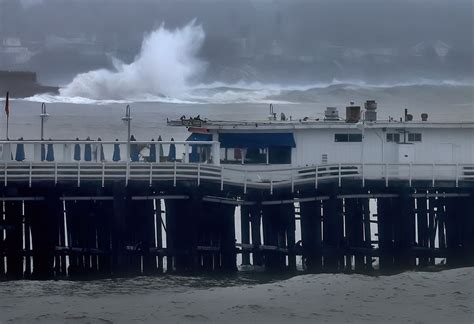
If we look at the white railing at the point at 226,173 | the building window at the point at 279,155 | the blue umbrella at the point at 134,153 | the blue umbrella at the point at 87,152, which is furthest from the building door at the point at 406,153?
the blue umbrella at the point at 87,152

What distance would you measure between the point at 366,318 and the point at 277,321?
2762mm

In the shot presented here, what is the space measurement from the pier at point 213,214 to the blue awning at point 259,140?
3.67 ft

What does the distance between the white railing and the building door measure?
1.50m

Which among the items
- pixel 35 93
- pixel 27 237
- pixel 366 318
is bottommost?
pixel 366 318

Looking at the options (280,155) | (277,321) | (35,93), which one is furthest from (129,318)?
(35,93)

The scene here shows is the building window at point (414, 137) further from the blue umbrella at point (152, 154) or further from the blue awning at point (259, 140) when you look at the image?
the blue umbrella at point (152, 154)

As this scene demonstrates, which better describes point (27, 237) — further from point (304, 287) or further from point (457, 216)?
point (457, 216)

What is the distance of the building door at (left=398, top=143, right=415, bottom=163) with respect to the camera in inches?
1780

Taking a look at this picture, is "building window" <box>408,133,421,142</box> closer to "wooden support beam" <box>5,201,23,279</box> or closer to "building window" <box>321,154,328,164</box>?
"building window" <box>321,154,328,164</box>

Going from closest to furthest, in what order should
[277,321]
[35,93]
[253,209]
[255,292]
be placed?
[277,321], [255,292], [253,209], [35,93]

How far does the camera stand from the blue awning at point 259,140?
44.1 meters

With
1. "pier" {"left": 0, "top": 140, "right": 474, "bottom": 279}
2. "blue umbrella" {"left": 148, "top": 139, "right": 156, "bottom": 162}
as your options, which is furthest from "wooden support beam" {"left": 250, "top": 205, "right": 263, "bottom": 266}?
"blue umbrella" {"left": 148, "top": 139, "right": 156, "bottom": 162}

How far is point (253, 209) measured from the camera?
4219 centimetres

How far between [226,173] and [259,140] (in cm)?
324
